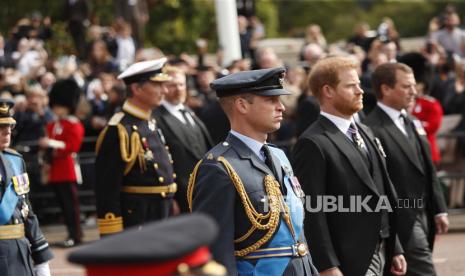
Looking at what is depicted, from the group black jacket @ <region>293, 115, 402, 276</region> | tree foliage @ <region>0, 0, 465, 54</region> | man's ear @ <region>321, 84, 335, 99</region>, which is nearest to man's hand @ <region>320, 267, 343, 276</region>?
black jacket @ <region>293, 115, 402, 276</region>

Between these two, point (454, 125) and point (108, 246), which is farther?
point (454, 125)

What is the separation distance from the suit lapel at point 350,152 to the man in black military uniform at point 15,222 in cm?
193

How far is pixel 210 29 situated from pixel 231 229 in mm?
33246

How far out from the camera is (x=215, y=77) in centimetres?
1512

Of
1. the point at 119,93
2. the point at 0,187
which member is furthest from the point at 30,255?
the point at 119,93

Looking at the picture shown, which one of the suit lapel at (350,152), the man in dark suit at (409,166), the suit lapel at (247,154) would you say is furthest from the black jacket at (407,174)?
the suit lapel at (247,154)

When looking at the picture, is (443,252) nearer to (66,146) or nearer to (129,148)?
(129,148)

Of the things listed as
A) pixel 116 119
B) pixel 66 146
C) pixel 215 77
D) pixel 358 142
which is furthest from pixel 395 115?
pixel 215 77

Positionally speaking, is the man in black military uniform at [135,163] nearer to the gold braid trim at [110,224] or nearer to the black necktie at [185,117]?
the gold braid trim at [110,224]

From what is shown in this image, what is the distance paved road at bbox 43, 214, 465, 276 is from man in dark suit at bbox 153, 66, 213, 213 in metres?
1.48

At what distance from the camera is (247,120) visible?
586cm

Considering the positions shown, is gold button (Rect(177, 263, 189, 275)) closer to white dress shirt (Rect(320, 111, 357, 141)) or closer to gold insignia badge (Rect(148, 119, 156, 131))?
white dress shirt (Rect(320, 111, 357, 141))

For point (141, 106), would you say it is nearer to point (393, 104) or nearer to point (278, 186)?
point (393, 104)

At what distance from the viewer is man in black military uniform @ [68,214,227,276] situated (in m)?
3.09
